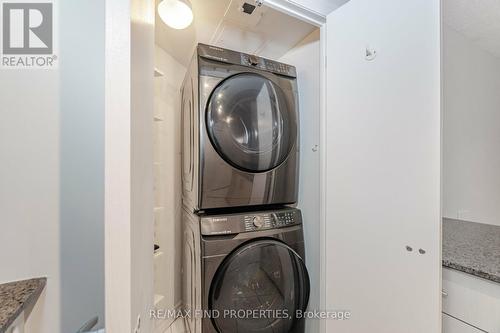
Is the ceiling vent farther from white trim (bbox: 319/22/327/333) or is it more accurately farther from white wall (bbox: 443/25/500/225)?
white wall (bbox: 443/25/500/225)

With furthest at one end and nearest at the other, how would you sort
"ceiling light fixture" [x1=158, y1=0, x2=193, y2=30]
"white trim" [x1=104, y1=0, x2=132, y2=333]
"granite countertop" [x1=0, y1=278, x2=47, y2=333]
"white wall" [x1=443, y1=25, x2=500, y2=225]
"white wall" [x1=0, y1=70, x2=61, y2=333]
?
1. "white wall" [x1=443, y1=25, x2=500, y2=225]
2. "ceiling light fixture" [x1=158, y1=0, x2=193, y2=30]
3. "white wall" [x1=0, y1=70, x2=61, y2=333]
4. "granite countertop" [x1=0, y1=278, x2=47, y2=333]
5. "white trim" [x1=104, y1=0, x2=132, y2=333]

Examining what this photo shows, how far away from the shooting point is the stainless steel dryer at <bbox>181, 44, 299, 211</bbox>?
4.10 ft

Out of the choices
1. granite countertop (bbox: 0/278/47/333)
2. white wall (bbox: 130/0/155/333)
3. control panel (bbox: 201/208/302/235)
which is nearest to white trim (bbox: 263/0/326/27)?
white wall (bbox: 130/0/155/333)

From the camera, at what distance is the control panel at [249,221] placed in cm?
120

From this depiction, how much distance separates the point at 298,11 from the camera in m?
1.24

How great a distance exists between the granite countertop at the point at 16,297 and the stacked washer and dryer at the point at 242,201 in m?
0.65

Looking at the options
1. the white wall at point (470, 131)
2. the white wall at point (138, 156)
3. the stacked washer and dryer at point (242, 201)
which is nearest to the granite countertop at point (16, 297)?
the white wall at point (138, 156)

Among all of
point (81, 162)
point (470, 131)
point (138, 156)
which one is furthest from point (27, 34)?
point (470, 131)

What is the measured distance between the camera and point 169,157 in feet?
6.20

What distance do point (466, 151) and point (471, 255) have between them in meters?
1.29

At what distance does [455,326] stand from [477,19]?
7.19ft

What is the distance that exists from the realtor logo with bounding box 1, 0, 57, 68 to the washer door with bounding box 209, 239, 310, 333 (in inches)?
47.2

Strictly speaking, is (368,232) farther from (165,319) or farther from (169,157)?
(165,319)

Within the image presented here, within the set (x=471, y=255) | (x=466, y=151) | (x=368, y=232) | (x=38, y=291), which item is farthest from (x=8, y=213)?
(x=466, y=151)
